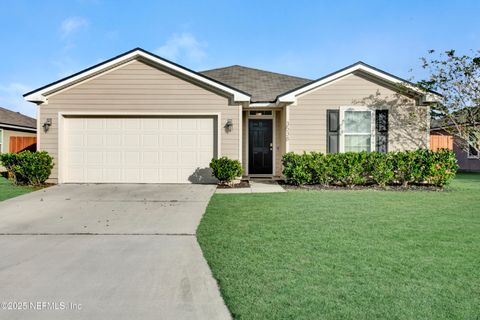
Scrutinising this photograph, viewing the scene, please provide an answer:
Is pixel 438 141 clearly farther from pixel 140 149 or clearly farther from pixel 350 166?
pixel 140 149

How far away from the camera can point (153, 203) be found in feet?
23.9

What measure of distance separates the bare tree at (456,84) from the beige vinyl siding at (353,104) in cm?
80

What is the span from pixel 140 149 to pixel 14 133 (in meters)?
11.5

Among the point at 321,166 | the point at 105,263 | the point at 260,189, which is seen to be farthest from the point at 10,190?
the point at 321,166

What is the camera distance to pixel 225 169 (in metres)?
9.74

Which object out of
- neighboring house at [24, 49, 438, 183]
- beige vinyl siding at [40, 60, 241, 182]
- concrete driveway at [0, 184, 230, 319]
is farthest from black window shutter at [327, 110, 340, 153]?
concrete driveway at [0, 184, 230, 319]

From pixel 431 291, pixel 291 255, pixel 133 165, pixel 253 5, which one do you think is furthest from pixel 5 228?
pixel 253 5

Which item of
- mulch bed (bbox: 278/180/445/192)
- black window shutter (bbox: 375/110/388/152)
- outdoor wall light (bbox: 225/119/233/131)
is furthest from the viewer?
black window shutter (bbox: 375/110/388/152)

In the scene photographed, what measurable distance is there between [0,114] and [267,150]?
15.4 meters

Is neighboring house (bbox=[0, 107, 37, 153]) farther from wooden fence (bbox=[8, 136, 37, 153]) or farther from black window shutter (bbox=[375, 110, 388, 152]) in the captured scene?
black window shutter (bbox=[375, 110, 388, 152])

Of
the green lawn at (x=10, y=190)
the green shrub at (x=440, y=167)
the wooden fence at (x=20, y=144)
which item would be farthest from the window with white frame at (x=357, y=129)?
Answer: the wooden fence at (x=20, y=144)

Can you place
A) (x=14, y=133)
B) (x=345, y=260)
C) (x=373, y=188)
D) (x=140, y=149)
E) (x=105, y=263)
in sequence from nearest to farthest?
1. (x=345, y=260)
2. (x=105, y=263)
3. (x=373, y=188)
4. (x=140, y=149)
5. (x=14, y=133)

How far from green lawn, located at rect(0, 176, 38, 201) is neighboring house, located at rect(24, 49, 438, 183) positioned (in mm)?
1128

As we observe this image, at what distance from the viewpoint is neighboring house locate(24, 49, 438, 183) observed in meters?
10.4
